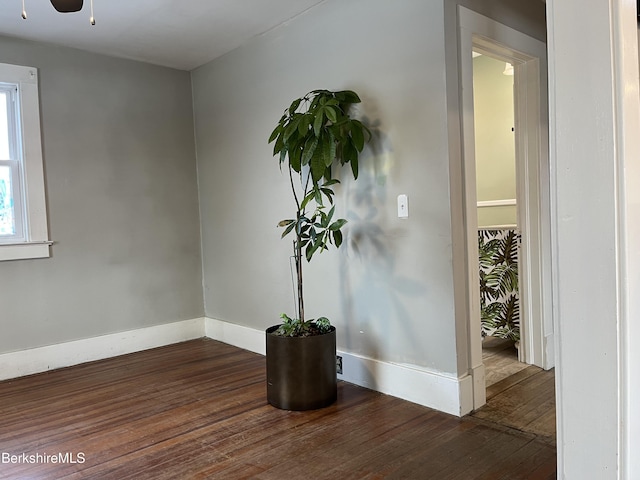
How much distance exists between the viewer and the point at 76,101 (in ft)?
11.5

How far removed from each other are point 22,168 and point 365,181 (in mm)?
2380

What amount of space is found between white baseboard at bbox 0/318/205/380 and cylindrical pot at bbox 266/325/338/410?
5.58 ft

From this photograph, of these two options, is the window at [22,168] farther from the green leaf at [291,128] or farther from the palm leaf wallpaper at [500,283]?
the palm leaf wallpaper at [500,283]

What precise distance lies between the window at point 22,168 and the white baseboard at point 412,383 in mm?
2260

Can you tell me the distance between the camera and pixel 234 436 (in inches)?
87.4

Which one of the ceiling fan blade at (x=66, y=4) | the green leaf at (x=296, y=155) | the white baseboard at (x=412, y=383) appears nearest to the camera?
the ceiling fan blade at (x=66, y=4)

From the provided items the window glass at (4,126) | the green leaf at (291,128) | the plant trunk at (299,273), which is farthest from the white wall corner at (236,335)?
the window glass at (4,126)

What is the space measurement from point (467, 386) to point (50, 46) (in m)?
3.50

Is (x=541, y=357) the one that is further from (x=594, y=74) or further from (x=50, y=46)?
(x=50, y=46)

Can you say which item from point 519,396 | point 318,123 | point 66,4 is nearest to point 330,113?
point 318,123

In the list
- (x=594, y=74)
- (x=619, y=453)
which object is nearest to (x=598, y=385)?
(x=619, y=453)

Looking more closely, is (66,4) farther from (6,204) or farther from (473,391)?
(473,391)

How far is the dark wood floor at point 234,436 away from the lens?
6.25ft

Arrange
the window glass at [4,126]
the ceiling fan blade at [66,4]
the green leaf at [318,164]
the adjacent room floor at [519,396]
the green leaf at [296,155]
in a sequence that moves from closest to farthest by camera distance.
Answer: the ceiling fan blade at [66,4], the adjacent room floor at [519,396], the green leaf at [318,164], the green leaf at [296,155], the window glass at [4,126]
